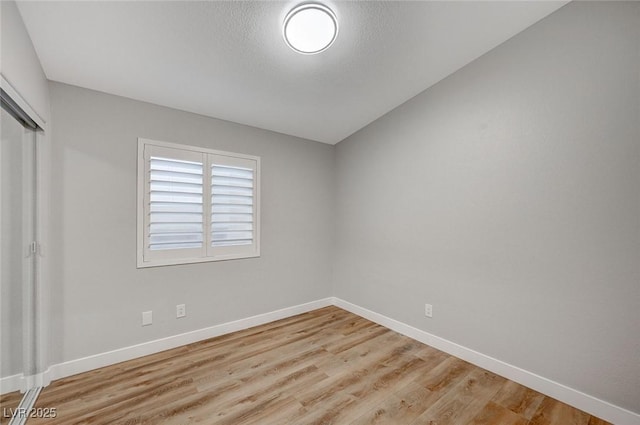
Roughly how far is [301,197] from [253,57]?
179 cm

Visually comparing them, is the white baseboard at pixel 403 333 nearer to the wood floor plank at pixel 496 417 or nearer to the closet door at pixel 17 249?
the closet door at pixel 17 249

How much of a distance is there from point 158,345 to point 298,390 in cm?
146

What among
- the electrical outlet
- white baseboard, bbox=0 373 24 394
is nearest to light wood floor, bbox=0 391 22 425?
white baseboard, bbox=0 373 24 394

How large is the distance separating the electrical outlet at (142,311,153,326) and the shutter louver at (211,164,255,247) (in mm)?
821

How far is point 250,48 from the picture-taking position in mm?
2021

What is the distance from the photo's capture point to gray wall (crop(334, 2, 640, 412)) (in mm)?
1718

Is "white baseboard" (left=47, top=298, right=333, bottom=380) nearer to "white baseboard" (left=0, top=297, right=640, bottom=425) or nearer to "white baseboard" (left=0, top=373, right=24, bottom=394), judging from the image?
"white baseboard" (left=0, top=297, right=640, bottom=425)

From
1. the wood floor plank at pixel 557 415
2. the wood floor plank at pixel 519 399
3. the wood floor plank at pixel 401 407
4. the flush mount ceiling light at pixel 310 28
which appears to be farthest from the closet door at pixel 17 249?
the wood floor plank at pixel 557 415

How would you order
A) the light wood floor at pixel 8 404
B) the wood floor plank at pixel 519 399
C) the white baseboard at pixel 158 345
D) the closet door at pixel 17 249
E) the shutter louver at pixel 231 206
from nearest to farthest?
the light wood floor at pixel 8 404, the closet door at pixel 17 249, the wood floor plank at pixel 519 399, the white baseboard at pixel 158 345, the shutter louver at pixel 231 206

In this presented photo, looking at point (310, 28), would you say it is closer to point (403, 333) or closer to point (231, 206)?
point (231, 206)

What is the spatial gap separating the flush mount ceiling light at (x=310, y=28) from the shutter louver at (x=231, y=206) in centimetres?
147

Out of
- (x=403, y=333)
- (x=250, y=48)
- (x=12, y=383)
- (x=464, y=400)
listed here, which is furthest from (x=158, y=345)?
(x=250, y=48)

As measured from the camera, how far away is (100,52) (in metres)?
1.90

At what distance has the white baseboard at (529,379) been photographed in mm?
1698
